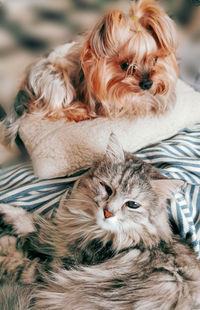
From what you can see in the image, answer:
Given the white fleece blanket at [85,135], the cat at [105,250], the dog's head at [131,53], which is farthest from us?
the white fleece blanket at [85,135]

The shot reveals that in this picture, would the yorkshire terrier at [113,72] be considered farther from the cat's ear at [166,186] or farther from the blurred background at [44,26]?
the cat's ear at [166,186]

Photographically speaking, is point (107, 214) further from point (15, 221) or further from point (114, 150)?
point (15, 221)

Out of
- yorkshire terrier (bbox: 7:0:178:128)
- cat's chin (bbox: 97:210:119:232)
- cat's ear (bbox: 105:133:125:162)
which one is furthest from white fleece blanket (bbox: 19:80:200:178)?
cat's chin (bbox: 97:210:119:232)

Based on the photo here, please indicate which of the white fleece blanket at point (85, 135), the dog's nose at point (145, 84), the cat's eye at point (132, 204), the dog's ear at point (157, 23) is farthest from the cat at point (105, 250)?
the dog's ear at point (157, 23)

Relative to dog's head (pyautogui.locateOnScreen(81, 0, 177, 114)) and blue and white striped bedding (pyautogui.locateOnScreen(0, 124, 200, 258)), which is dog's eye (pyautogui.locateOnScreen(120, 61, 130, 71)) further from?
blue and white striped bedding (pyautogui.locateOnScreen(0, 124, 200, 258))

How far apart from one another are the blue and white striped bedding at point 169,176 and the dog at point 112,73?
0.23m

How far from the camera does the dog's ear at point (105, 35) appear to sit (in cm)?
114

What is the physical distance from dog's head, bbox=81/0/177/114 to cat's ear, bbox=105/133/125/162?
320mm

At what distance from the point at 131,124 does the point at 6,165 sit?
0.64 m

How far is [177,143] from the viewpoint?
54.7 inches

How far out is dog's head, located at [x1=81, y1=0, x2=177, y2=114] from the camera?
1175 millimetres

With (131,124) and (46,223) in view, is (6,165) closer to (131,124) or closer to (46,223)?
(46,223)

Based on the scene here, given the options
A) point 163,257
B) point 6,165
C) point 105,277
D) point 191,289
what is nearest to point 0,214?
point 6,165

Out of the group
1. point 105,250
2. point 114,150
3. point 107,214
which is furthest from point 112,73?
point 105,250
